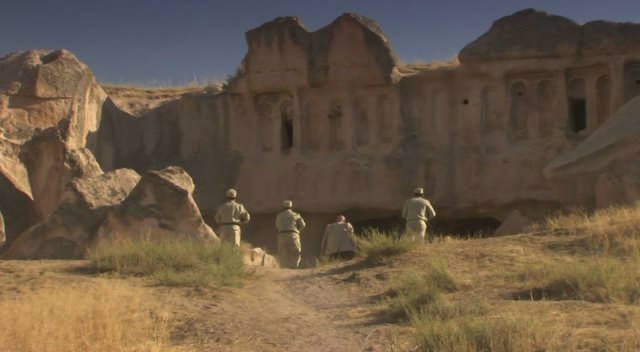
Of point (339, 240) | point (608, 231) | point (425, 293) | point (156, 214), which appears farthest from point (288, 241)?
point (425, 293)

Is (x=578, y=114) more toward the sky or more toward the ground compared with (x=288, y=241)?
more toward the sky

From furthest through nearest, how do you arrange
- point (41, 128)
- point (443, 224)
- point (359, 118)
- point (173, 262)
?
point (359, 118) → point (443, 224) → point (41, 128) → point (173, 262)

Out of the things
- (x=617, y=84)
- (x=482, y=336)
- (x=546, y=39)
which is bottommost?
(x=482, y=336)

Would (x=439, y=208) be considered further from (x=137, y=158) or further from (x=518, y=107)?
(x=137, y=158)

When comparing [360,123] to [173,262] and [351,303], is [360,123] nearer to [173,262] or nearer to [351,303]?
[173,262]

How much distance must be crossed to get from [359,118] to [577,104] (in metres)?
5.41

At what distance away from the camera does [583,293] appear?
8141 mm

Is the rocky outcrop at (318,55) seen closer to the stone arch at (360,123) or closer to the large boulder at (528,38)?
the stone arch at (360,123)

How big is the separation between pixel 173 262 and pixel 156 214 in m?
2.70

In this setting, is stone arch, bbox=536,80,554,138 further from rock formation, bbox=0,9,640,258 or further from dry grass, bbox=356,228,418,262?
dry grass, bbox=356,228,418,262

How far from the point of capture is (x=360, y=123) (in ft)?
73.4

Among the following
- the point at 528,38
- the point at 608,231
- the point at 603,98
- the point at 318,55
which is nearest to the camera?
the point at 608,231

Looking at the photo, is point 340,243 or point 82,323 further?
point 340,243

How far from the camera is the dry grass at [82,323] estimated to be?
680 centimetres
